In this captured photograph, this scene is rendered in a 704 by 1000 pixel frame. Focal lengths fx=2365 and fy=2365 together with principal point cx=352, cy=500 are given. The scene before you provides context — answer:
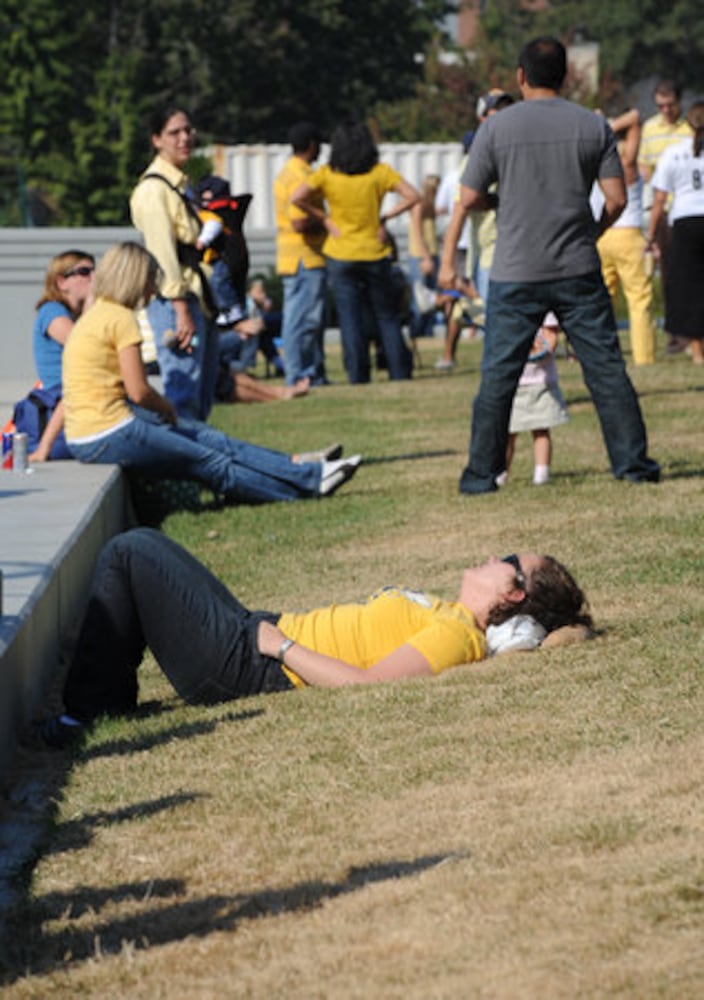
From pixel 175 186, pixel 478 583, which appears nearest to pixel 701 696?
pixel 478 583

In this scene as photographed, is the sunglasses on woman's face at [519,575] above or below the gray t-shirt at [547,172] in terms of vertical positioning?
below

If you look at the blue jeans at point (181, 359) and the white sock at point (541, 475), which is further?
the blue jeans at point (181, 359)

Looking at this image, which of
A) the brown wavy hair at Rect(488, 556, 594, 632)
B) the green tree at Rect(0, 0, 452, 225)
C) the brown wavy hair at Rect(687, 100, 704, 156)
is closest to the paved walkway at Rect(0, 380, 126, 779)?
the brown wavy hair at Rect(488, 556, 594, 632)

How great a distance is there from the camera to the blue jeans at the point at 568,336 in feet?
33.6

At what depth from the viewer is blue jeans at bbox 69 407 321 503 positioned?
35.3 ft

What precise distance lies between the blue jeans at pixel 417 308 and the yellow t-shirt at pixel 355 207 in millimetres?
3245

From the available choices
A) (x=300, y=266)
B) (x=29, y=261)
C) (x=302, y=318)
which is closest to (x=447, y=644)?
(x=302, y=318)

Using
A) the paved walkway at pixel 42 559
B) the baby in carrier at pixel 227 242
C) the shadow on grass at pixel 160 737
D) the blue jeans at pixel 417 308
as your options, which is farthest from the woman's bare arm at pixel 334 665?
the blue jeans at pixel 417 308

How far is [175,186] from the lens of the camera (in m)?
12.0

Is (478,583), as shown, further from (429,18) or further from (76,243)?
(429,18)

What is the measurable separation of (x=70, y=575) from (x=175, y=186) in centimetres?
411

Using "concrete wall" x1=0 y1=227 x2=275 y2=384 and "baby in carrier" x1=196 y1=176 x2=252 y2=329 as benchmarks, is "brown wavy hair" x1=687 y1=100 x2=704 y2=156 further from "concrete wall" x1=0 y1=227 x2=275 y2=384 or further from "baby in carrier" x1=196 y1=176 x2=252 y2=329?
"concrete wall" x1=0 y1=227 x2=275 y2=384

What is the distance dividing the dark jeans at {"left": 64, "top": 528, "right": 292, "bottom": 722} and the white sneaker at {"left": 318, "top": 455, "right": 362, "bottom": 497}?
14.8ft

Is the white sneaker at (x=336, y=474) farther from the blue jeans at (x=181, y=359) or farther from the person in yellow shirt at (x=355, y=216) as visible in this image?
the person in yellow shirt at (x=355, y=216)
